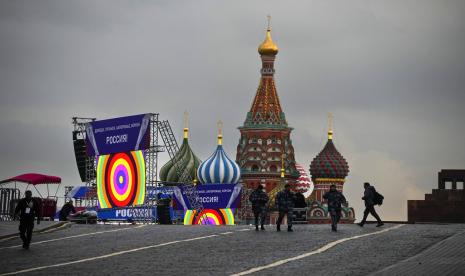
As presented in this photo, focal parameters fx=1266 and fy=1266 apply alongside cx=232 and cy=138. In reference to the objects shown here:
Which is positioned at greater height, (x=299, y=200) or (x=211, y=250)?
(x=299, y=200)

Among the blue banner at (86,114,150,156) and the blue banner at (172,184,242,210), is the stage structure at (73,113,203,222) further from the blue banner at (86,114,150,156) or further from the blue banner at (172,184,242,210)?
the blue banner at (172,184,242,210)

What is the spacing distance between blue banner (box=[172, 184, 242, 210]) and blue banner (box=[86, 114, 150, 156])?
3894 centimetres

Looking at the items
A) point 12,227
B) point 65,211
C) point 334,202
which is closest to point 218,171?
point 65,211

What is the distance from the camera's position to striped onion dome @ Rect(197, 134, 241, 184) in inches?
6909

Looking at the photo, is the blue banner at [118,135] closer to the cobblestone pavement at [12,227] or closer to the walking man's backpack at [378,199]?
the cobblestone pavement at [12,227]

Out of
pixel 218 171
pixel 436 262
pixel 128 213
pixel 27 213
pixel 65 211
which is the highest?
pixel 218 171

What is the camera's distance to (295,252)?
36.7m

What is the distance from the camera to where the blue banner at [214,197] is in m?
125

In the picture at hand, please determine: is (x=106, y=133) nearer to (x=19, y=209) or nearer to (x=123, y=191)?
(x=123, y=191)

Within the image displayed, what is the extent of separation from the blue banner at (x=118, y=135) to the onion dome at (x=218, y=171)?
89.0m

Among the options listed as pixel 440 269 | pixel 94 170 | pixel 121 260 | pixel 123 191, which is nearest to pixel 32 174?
pixel 123 191

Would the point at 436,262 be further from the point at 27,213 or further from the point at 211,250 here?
the point at 27,213

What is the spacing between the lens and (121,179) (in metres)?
81.8

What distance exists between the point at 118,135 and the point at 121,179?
2972mm
